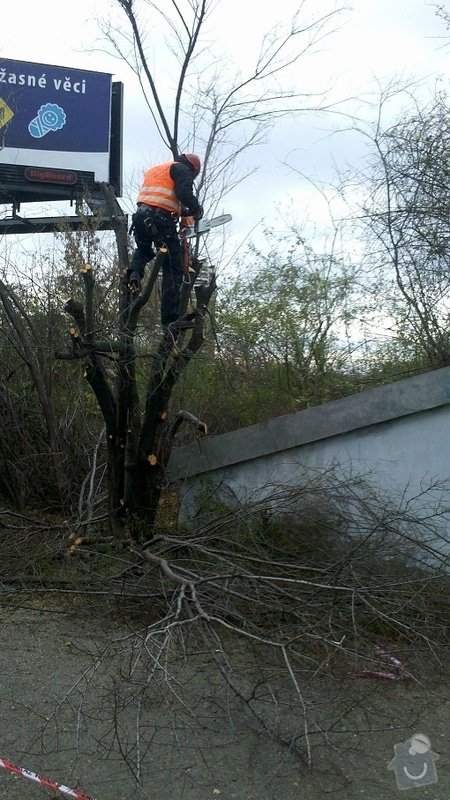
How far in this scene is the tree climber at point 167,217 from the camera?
7.91 metres

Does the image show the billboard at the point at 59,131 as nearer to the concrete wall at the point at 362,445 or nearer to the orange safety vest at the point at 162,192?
the orange safety vest at the point at 162,192

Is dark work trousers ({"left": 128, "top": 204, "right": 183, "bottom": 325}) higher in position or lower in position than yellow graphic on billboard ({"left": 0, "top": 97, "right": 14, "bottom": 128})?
lower

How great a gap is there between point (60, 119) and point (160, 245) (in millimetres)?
14143

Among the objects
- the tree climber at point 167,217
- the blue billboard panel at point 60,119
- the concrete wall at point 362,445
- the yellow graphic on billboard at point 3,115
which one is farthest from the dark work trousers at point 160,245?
the blue billboard panel at point 60,119

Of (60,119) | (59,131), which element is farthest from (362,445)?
(60,119)

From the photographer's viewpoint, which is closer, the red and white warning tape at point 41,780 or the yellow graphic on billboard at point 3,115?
the red and white warning tape at point 41,780

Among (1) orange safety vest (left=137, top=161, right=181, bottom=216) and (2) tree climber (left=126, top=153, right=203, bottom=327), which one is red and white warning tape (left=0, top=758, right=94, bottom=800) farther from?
(1) orange safety vest (left=137, top=161, right=181, bottom=216)

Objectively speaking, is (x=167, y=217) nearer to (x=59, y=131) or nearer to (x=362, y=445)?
(x=362, y=445)

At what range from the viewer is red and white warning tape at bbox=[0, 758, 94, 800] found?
4176 millimetres

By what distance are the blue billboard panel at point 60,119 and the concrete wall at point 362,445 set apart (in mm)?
13671

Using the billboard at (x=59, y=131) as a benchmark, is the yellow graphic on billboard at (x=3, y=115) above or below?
below

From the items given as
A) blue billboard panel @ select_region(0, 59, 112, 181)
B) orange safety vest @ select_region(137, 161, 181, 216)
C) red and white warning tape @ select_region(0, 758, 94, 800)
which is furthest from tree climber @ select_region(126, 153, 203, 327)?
blue billboard panel @ select_region(0, 59, 112, 181)

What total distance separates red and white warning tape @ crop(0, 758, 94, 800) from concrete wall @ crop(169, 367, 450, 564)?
3464 mm

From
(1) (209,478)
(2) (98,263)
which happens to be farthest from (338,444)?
(2) (98,263)
